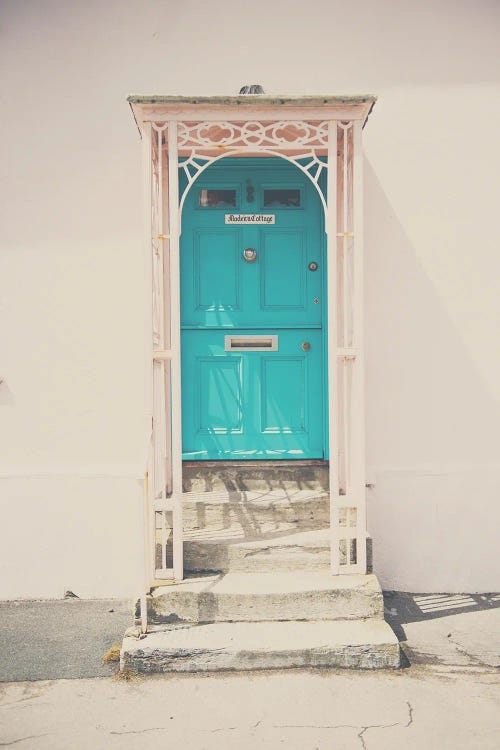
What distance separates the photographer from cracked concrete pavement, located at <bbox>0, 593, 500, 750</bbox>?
116 inches

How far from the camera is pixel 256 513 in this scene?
4461mm

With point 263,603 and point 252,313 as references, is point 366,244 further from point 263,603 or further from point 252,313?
point 263,603

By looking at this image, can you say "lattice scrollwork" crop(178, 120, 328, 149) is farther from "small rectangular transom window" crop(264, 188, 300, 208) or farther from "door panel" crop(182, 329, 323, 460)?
"door panel" crop(182, 329, 323, 460)

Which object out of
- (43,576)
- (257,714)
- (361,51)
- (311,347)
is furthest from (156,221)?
(257,714)

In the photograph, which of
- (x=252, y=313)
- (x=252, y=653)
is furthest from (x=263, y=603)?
(x=252, y=313)

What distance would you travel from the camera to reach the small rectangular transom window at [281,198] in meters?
4.88

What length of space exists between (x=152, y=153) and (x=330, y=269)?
137 cm

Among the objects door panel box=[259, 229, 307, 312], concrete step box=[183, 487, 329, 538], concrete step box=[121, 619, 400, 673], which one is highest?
door panel box=[259, 229, 307, 312]

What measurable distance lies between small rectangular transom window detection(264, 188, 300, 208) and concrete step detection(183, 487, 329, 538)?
2213mm

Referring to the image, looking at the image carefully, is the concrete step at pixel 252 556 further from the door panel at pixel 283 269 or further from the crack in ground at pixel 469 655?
the door panel at pixel 283 269

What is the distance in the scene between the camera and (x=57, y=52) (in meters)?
4.76

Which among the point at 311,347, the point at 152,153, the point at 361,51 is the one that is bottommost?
the point at 311,347

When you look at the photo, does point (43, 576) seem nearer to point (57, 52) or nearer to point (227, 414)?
point (227, 414)

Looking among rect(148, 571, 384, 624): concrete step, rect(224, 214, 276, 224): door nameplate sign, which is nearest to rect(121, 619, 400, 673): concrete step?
rect(148, 571, 384, 624): concrete step
